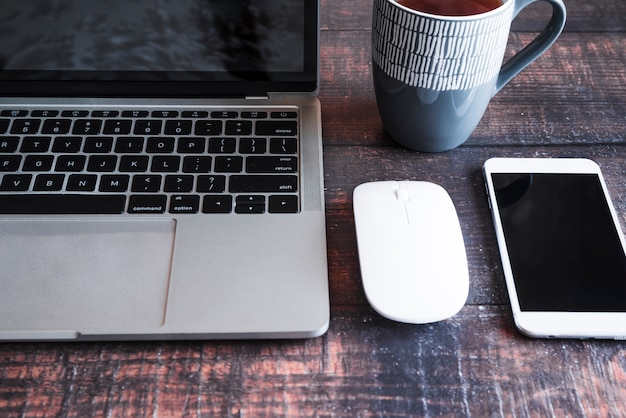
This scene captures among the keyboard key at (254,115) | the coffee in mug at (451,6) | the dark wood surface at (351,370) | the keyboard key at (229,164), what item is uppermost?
the coffee in mug at (451,6)

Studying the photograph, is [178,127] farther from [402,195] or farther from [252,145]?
[402,195]

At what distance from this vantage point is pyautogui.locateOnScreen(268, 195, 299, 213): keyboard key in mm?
438

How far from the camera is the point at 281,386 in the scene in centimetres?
37

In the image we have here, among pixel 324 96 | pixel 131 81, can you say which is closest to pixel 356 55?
pixel 324 96

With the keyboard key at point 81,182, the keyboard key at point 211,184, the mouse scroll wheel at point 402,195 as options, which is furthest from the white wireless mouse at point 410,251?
the keyboard key at point 81,182

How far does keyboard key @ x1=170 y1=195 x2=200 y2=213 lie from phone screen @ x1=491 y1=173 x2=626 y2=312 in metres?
0.23

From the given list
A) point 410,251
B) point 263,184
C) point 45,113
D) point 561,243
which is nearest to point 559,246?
point 561,243

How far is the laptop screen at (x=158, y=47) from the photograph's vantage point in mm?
461

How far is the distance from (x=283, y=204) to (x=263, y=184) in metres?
0.03

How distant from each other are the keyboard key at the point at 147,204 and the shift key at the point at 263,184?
53mm

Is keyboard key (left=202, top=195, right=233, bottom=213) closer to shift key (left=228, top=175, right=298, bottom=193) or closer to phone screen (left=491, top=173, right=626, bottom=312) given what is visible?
shift key (left=228, top=175, right=298, bottom=193)

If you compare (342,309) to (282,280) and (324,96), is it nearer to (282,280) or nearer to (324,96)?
(282,280)

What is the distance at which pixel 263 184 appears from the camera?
453 mm

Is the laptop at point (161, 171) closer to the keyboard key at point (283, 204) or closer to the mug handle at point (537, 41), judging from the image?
the keyboard key at point (283, 204)
